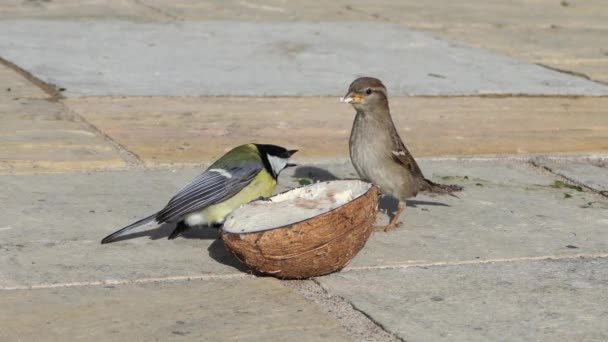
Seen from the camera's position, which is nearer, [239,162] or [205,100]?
[239,162]

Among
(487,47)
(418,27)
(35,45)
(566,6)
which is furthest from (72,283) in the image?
(566,6)

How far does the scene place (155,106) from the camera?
9766mm

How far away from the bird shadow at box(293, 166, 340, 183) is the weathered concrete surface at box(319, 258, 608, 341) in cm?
193

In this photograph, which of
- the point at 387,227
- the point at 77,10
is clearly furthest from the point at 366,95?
the point at 77,10

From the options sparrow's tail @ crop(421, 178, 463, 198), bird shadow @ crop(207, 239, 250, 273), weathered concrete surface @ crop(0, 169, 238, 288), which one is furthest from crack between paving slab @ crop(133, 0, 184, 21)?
bird shadow @ crop(207, 239, 250, 273)

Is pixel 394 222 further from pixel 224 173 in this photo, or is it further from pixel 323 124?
pixel 323 124

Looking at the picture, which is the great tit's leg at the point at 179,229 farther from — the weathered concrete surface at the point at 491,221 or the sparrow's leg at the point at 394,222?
the sparrow's leg at the point at 394,222

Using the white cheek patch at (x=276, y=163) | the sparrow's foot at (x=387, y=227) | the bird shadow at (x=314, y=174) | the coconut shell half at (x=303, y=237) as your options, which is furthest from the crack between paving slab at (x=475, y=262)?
the bird shadow at (x=314, y=174)

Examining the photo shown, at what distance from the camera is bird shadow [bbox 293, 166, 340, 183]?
793 centimetres

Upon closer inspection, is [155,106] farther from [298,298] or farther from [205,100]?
[298,298]

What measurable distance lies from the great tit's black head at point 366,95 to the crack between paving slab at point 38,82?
11.5 ft

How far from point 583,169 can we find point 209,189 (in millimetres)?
3208

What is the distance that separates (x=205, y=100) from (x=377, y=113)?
124 inches

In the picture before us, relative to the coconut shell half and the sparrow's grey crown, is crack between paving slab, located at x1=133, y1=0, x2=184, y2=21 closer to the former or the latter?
→ the sparrow's grey crown
